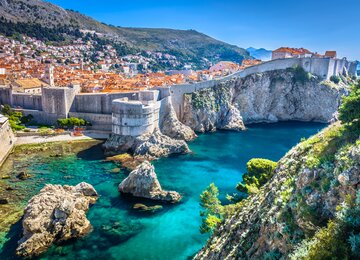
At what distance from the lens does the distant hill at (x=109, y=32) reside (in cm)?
10506

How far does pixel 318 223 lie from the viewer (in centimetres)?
680

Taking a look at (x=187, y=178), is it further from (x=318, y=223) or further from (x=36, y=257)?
(x=318, y=223)

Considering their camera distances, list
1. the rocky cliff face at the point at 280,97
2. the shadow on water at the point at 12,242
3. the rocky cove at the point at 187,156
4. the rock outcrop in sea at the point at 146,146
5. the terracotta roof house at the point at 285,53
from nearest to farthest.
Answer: the shadow on water at the point at 12,242
the rocky cove at the point at 187,156
the rock outcrop in sea at the point at 146,146
the rocky cliff face at the point at 280,97
the terracotta roof house at the point at 285,53

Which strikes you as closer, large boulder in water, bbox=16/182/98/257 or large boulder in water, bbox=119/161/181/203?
large boulder in water, bbox=16/182/98/257

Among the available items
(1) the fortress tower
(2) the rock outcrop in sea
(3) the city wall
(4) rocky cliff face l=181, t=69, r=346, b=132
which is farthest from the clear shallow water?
(1) the fortress tower

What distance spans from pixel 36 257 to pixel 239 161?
21415 millimetres

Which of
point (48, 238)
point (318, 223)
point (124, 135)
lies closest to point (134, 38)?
point (124, 135)

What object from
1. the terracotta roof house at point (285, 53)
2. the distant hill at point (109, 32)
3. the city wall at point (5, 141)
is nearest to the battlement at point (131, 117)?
the city wall at point (5, 141)

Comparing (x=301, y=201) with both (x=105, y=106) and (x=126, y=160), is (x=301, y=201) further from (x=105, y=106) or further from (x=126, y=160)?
(x=105, y=106)

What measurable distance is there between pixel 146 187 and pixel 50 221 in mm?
6913

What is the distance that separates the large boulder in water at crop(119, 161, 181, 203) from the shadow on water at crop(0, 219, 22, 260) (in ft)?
24.1

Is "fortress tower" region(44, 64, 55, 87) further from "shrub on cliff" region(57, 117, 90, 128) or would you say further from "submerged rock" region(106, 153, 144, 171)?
"submerged rock" region(106, 153, 144, 171)

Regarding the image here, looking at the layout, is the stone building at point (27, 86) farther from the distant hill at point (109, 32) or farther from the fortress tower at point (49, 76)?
the distant hill at point (109, 32)

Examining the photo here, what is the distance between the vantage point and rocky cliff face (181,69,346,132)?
5153cm
